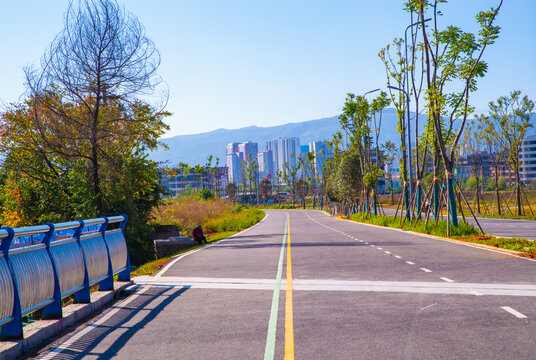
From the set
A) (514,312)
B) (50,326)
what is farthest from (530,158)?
(50,326)

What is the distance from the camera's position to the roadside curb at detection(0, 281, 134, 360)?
20.2 feet

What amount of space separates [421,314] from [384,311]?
53cm

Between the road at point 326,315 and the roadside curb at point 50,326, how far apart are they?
26cm

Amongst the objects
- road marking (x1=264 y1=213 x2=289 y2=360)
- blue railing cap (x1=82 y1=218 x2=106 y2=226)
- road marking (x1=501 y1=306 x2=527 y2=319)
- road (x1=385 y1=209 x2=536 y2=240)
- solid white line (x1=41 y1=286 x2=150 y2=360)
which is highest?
blue railing cap (x1=82 y1=218 x2=106 y2=226)

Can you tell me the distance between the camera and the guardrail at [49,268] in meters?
6.41

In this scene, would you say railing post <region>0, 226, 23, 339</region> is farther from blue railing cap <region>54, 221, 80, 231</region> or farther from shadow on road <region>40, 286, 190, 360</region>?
blue railing cap <region>54, 221, 80, 231</region>

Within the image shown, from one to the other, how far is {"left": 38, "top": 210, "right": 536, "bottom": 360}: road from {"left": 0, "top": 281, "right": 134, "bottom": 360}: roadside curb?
260 millimetres

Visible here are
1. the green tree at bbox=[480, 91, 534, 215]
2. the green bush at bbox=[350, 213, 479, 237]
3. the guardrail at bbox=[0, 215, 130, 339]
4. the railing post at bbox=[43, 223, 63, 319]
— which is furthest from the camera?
the green tree at bbox=[480, 91, 534, 215]

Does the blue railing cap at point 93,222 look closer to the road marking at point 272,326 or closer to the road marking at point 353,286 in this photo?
the road marking at point 353,286

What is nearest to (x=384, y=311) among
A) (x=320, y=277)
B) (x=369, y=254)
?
(x=320, y=277)

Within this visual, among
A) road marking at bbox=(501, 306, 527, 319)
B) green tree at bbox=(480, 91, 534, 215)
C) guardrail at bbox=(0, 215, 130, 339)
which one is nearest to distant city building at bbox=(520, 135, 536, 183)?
green tree at bbox=(480, 91, 534, 215)

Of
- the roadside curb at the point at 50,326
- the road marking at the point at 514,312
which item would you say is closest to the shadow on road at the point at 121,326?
the roadside curb at the point at 50,326

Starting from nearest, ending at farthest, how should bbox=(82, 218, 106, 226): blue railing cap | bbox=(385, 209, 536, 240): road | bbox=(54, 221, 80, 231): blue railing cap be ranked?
bbox=(54, 221, 80, 231): blue railing cap < bbox=(82, 218, 106, 226): blue railing cap < bbox=(385, 209, 536, 240): road

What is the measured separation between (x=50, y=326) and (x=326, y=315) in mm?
3625
